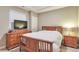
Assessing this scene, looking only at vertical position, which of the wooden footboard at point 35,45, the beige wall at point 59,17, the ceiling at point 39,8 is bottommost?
the wooden footboard at point 35,45

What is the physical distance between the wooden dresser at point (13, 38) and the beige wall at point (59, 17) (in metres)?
0.31

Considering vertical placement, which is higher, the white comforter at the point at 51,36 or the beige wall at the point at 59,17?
the beige wall at the point at 59,17

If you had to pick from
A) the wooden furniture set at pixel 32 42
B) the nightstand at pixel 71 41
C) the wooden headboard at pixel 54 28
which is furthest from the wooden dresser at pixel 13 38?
the nightstand at pixel 71 41

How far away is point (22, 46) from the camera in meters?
1.24

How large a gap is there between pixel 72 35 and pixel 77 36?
68 millimetres

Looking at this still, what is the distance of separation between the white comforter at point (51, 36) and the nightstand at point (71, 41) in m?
0.09

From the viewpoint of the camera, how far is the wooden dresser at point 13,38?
→ 1173 millimetres

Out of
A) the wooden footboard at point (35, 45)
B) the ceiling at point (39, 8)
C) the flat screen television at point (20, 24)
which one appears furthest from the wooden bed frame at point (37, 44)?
the ceiling at point (39, 8)

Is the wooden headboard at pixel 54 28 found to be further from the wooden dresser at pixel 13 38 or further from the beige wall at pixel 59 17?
the wooden dresser at pixel 13 38

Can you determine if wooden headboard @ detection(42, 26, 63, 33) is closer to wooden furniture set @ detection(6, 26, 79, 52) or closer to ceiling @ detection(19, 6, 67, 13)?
wooden furniture set @ detection(6, 26, 79, 52)

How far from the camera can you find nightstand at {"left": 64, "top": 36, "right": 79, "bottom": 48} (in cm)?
120
